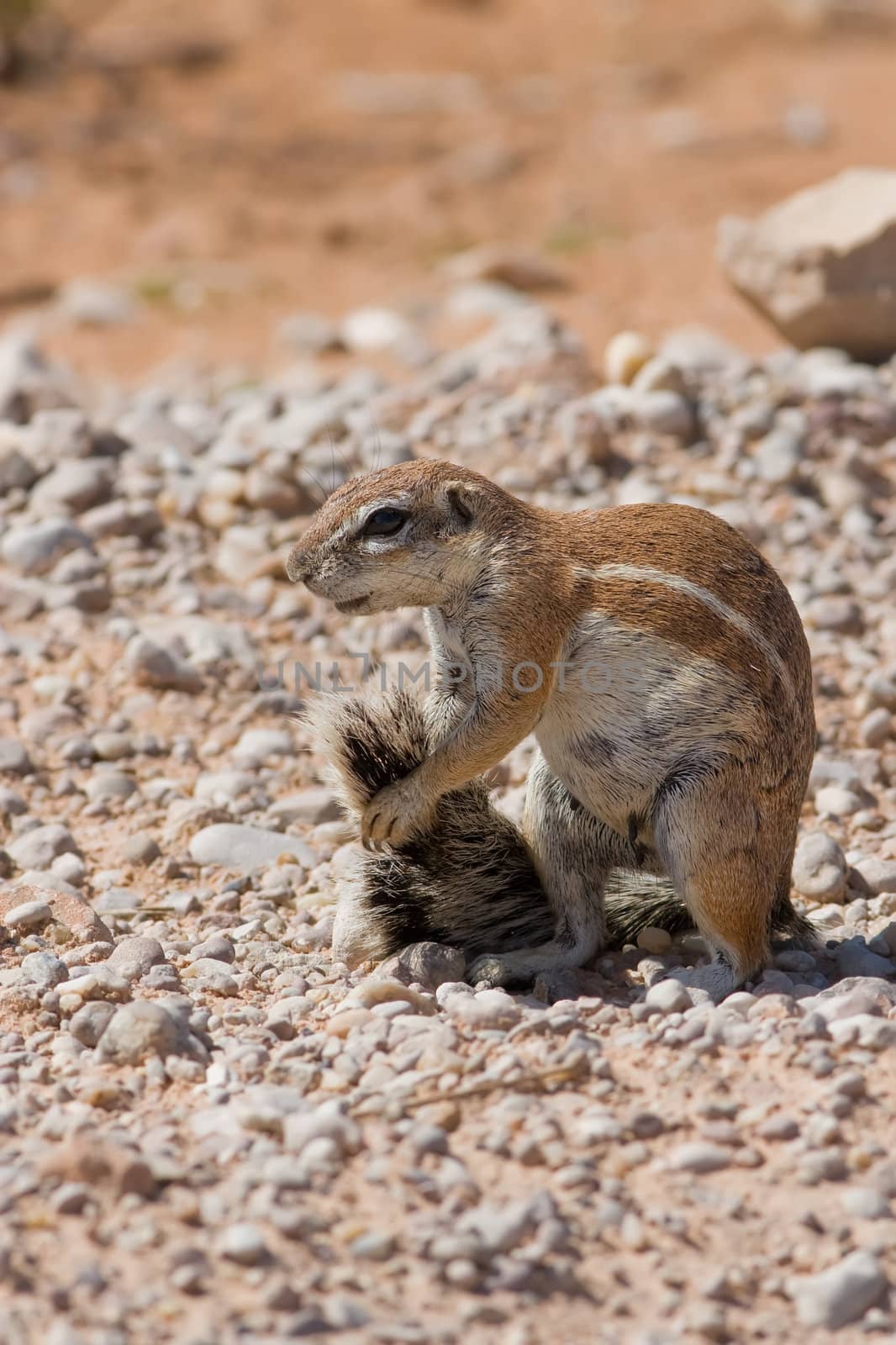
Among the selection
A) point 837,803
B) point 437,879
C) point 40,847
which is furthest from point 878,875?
point 40,847

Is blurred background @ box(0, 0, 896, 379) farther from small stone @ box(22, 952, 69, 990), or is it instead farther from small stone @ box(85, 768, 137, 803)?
small stone @ box(22, 952, 69, 990)

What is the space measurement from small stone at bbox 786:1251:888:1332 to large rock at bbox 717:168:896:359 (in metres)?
5.55

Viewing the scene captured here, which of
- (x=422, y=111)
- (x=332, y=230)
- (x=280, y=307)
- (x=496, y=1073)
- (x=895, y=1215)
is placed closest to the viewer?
(x=895, y=1215)

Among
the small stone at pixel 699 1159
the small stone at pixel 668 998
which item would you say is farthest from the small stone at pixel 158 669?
the small stone at pixel 699 1159

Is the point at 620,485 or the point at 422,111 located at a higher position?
the point at 422,111

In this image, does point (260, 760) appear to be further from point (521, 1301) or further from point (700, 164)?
point (700, 164)

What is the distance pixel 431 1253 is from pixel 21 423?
18.0 ft

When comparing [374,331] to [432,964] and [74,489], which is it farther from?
[432,964]

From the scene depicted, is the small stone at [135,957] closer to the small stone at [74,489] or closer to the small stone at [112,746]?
the small stone at [112,746]

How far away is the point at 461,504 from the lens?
403 centimetres

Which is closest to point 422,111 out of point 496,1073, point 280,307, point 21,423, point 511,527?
point 280,307

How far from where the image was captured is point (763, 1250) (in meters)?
2.96

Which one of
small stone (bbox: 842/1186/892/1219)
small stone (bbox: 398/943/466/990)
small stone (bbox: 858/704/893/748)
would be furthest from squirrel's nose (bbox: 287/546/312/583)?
small stone (bbox: 858/704/893/748)

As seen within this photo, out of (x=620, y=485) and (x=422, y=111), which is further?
(x=422, y=111)
